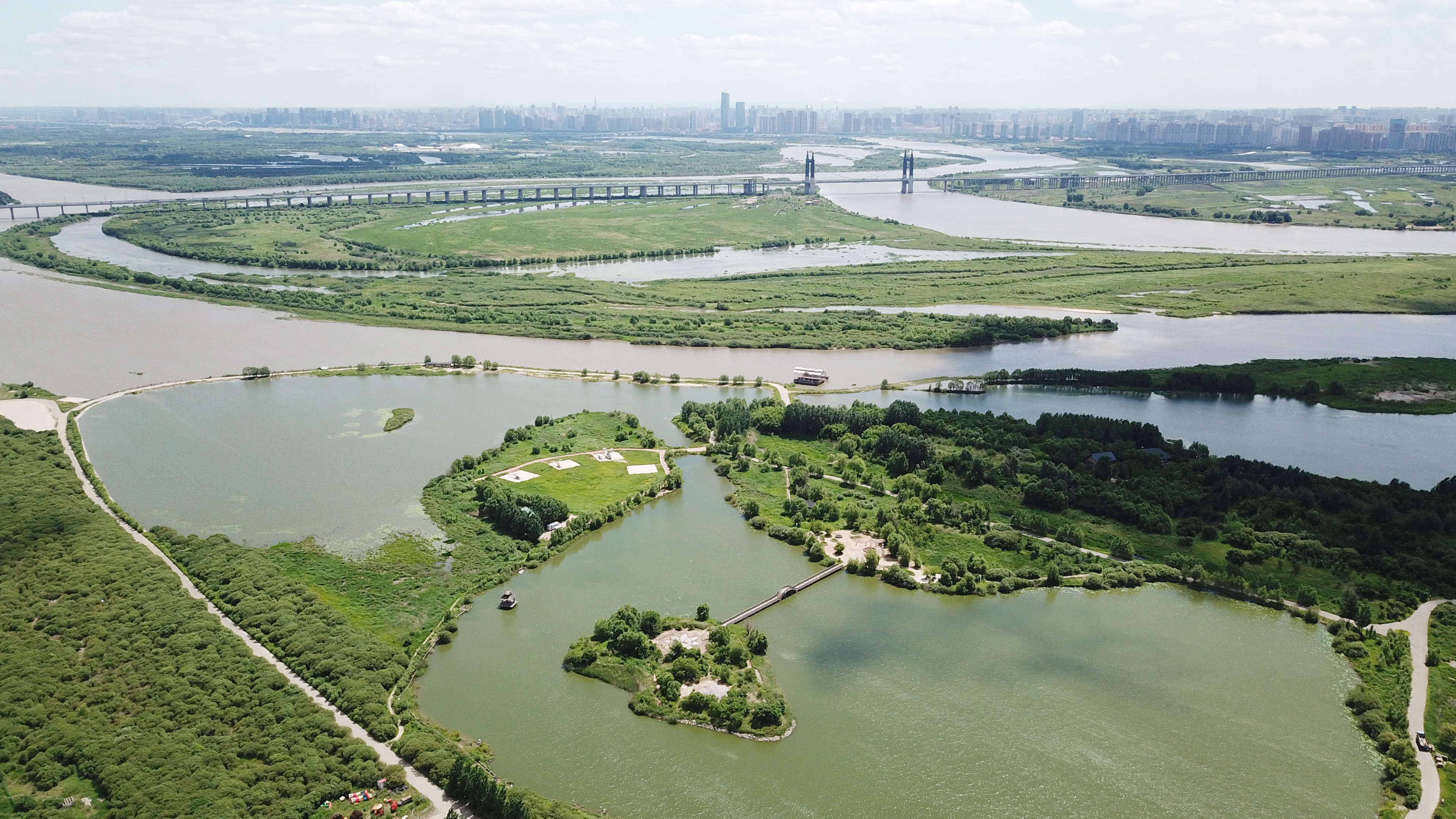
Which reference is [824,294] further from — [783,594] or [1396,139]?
[1396,139]

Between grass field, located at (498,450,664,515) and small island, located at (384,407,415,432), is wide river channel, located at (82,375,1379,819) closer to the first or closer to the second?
grass field, located at (498,450,664,515)

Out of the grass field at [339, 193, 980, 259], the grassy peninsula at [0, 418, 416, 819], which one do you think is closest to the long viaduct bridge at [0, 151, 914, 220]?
the grass field at [339, 193, 980, 259]

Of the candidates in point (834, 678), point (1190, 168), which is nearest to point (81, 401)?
point (834, 678)

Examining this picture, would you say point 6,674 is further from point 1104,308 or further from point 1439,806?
point 1104,308

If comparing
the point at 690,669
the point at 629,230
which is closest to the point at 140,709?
the point at 690,669

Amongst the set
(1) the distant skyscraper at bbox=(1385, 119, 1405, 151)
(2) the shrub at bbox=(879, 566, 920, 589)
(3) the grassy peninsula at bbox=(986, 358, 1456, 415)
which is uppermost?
(1) the distant skyscraper at bbox=(1385, 119, 1405, 151)

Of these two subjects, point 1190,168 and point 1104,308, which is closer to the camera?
point 1104,308

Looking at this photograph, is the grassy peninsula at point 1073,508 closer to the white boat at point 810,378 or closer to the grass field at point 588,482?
the grass field at point 588,482
